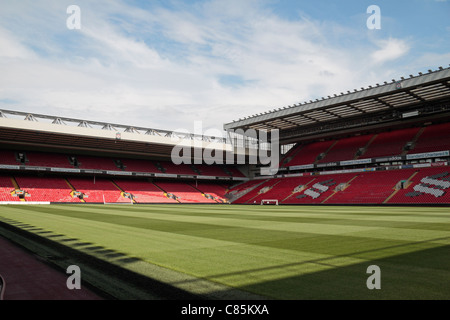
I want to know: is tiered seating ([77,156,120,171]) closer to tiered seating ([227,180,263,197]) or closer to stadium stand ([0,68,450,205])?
stadium stand ([0,68,450,205])

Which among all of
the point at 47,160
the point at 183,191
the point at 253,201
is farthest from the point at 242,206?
the point at 47,160

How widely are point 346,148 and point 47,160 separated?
43023mm

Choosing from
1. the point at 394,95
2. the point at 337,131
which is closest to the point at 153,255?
the point at 394,95

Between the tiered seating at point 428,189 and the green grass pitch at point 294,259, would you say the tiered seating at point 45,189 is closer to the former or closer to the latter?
the green grass pitch at point 294,259

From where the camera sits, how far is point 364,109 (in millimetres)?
40250

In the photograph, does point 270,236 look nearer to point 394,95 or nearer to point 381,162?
point 394,95

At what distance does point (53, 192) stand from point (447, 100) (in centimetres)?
4819

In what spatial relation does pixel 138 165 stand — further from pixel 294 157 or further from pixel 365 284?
pixel 365 284

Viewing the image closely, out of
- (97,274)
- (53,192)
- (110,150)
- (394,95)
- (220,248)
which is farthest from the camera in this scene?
(110,150)

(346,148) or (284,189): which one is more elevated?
(346,148)

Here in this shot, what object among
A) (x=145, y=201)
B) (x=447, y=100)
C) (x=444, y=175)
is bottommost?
(x=145, y=201)

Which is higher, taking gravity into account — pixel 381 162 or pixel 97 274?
pixel 381 162

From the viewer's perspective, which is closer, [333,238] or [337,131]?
[333,238]

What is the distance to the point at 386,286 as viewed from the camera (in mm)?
4953
